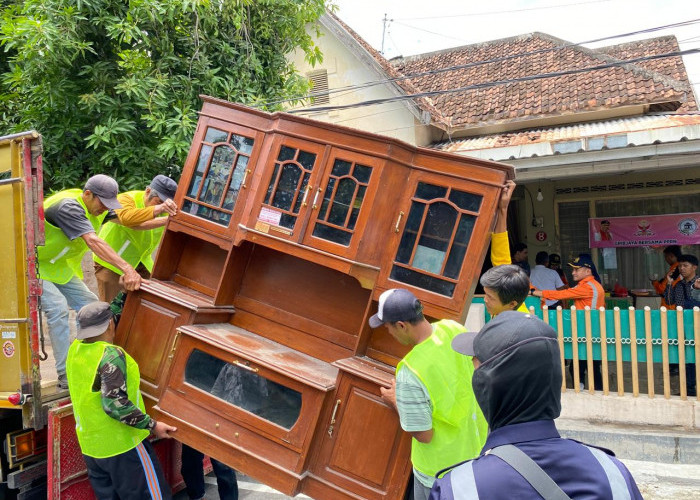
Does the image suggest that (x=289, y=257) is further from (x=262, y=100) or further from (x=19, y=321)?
(x=262, y=100)

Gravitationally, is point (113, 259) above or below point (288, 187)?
below

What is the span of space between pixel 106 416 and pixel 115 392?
8.3 inches

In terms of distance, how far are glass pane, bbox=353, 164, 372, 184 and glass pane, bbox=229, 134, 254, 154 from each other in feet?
2.79

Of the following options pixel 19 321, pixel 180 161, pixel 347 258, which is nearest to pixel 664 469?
pixel 347 258

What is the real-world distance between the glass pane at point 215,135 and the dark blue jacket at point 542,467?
3139 millimetres

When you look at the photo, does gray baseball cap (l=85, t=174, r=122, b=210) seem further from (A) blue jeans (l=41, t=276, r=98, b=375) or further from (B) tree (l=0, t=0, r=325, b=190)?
(B) tree (l=0, t=0, r=325, b=190)

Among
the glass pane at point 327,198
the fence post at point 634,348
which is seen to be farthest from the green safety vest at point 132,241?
the fence post at point 634,348

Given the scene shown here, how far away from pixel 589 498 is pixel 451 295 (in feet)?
6.71

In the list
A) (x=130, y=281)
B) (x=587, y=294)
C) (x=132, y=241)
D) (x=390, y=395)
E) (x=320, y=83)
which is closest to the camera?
(x=390, y=395)

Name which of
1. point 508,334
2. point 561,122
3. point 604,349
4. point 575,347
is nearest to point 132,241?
point 508,334

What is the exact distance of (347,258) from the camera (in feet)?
11.4

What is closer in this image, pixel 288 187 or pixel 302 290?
pixel 288 187

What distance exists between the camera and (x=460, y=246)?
336 centimetres

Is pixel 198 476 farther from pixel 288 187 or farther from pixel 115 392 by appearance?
pixel 288 187
